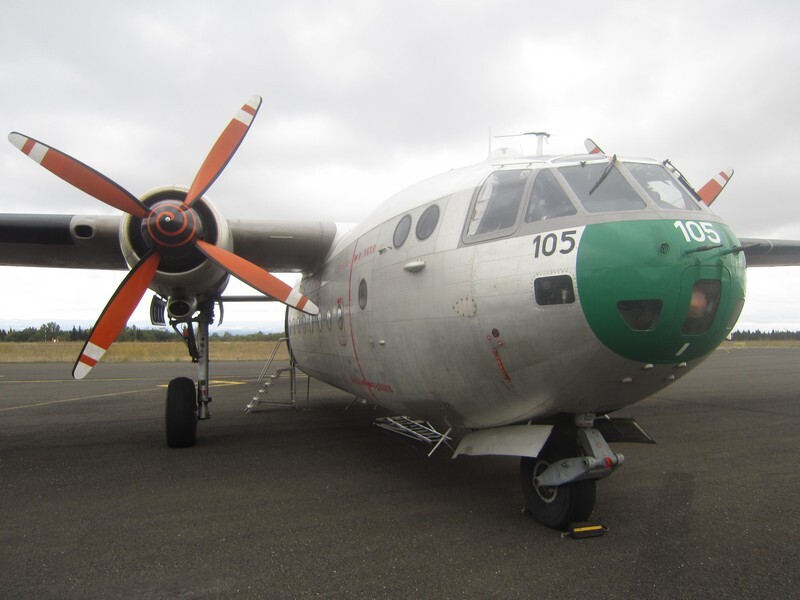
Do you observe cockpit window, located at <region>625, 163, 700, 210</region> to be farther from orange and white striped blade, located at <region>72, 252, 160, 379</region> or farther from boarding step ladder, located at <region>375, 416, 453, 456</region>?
orange and white striped blade, located at <region>72, 252, 160, 379</region>

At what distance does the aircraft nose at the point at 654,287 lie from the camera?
379 cm

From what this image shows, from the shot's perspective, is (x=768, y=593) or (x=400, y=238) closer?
(x=768, y=593)

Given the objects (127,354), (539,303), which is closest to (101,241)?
(539,303)

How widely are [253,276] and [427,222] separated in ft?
11.0

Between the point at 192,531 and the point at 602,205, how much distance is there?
4.70 metres

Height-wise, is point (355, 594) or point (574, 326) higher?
point (574, 326)

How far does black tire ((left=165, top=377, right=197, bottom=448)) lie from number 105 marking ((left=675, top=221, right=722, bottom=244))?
7720mm

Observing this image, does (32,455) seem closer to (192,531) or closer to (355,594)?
(192,531)

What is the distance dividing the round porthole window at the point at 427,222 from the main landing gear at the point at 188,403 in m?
5.26

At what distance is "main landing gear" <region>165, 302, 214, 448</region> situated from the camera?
8594 millimetres

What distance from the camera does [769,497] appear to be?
5.93m

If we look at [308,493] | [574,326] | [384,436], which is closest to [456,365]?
[574,326]

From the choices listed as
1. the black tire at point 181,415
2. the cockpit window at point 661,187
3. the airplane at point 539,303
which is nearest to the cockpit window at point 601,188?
the airplane at point 539,303

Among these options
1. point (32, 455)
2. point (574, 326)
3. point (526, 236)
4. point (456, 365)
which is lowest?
point (32, 455)
